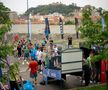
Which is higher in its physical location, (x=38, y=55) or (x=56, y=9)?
(x=56, y=9)

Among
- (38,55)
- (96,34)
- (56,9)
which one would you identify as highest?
(56,9)

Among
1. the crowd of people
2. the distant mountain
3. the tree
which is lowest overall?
the crowd of people

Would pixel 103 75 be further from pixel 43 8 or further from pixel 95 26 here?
pixel 43 8

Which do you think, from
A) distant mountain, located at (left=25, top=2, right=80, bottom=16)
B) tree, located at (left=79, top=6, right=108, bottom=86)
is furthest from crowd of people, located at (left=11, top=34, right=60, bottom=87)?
distant mountain, located at (left=25, top=2, right=80, bottom=16)

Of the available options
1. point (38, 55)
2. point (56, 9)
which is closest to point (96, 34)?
point (38, 55)

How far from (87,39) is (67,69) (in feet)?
7.21

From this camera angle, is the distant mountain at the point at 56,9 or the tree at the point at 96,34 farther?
the distant mountain at the point at 56,9

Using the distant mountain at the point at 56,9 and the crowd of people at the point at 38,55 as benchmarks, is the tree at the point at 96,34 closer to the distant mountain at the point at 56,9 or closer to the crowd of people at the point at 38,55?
the crowd of people at the point at 38,55

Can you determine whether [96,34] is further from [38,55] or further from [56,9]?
[56,9]

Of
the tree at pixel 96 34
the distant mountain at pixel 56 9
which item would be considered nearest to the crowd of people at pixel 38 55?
the tree at pixel 96 34

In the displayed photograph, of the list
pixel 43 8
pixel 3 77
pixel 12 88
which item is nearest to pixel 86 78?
pixel 12 88

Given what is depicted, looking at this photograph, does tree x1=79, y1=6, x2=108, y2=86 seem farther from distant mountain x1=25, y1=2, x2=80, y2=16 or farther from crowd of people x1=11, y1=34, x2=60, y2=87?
distant mountain x1=25, y1=2, x2=80, y2=16

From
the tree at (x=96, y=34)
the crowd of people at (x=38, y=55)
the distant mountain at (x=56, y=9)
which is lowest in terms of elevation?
the crowd of people at (x=38, y=55)

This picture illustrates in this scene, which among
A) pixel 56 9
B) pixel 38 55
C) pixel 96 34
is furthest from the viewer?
pixel 56 9
